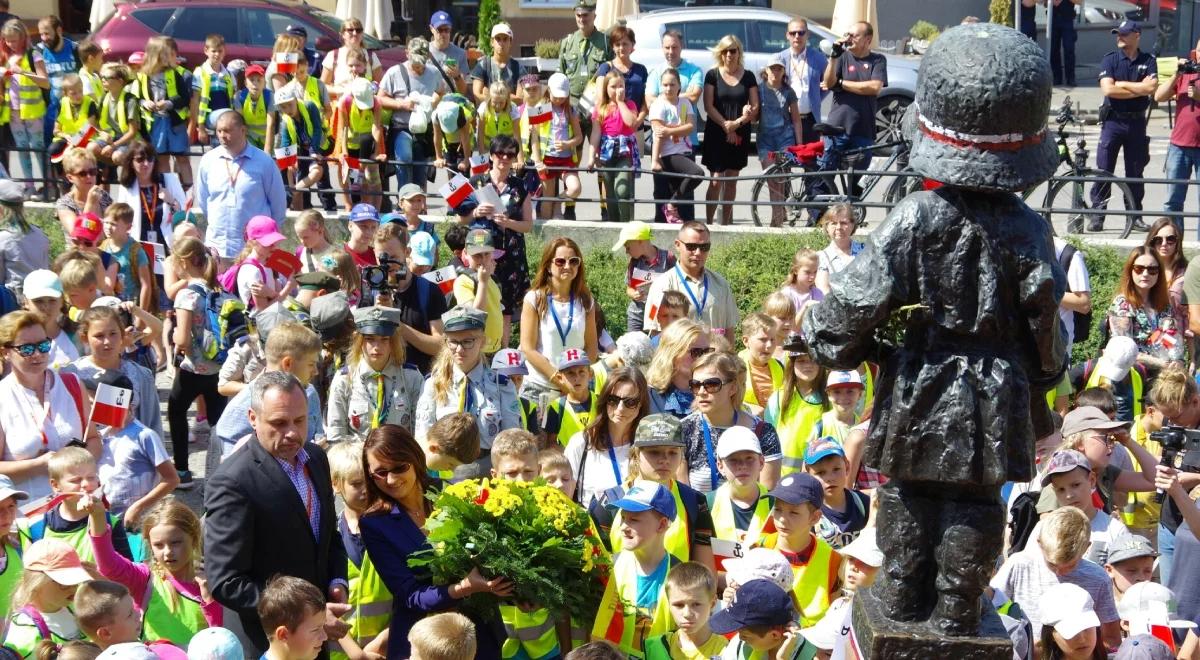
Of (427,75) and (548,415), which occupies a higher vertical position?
(427,75)

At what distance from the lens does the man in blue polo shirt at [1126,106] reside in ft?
49.9

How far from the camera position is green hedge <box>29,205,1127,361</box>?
1378cm

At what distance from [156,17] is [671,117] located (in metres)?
9.60

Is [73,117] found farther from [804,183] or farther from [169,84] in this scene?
[804,183]

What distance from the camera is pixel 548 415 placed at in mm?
9305

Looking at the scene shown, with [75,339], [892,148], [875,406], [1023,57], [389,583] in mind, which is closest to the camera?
[1023,57]

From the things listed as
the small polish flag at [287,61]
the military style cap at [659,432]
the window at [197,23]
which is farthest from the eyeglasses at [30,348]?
the window at [197,23]

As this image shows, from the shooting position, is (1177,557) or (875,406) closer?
(875,406)

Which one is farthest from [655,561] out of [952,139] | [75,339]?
[75,339]

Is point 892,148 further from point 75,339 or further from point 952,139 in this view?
point 952,139

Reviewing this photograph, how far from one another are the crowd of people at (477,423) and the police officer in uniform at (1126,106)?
125 inches

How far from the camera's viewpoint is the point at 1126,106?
15.4 m

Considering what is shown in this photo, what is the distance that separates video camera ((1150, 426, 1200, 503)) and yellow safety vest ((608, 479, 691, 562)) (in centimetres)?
209

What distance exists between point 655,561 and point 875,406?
9.33ft
